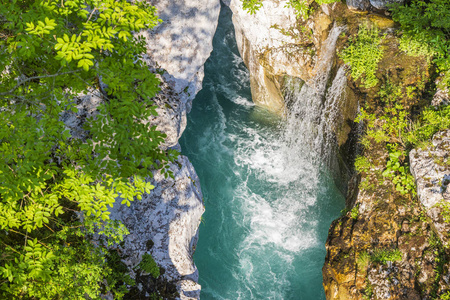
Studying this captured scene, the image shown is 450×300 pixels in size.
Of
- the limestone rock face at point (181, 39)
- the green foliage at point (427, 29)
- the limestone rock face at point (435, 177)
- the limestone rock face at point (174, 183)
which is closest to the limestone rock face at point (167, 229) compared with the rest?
the limestone rock face at point (174, 183)

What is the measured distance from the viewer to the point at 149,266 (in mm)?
6727

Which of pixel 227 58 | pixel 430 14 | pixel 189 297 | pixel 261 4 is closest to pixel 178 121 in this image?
pixel 189 297

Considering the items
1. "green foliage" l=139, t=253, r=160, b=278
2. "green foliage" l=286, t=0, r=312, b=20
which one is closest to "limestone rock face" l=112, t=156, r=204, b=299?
"green foliage" l=139, t=253, r=160, b=278

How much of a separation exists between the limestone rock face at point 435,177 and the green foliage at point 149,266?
607 centimetres

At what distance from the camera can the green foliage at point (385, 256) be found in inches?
248

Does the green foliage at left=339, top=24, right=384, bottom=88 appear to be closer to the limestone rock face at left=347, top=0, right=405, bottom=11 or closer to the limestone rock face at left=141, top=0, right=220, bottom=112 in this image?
the limestone rock face at left=347, top=0, right=405, bottom=11

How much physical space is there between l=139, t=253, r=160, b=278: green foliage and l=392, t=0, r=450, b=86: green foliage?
8213 mm

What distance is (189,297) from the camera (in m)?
6.77

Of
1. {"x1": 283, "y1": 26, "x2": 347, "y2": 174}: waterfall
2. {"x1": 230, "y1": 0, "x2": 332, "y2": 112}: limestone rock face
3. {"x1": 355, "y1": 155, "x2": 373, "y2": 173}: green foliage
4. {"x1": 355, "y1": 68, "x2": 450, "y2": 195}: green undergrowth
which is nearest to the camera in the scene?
{"x1": 355, "y1": 68, "x2": 450, "y2": 195}: green undergrowth

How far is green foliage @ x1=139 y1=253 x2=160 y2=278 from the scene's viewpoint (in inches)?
265

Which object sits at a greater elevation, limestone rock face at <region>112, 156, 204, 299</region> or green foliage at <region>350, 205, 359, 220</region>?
green foliage at <region>350, 205, 359, 220</region>

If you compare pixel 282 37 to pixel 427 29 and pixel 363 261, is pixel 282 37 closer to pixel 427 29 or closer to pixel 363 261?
pixel 427 29

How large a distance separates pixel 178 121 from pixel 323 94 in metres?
5.23

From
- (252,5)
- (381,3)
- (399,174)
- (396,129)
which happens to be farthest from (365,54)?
(252,5)
